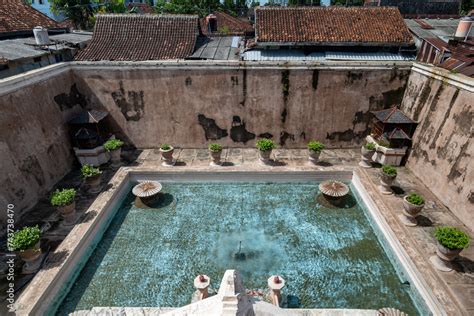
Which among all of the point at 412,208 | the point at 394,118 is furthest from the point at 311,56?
the point at 412,208

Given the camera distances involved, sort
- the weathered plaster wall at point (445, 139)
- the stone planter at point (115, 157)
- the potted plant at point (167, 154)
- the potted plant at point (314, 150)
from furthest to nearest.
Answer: the stone planter at point (115, 157)
the potted plant at point (167, 154)
the potted plant at point (314, 150)
the weathered plaster wall at point (445, 139)

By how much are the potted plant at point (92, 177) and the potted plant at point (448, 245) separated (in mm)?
12209

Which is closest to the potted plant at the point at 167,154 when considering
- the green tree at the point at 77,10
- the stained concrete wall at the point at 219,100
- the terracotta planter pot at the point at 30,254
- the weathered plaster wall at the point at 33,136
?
the stained concrete wall at the point at 219,100

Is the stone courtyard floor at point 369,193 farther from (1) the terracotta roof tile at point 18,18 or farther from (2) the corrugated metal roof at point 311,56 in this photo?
(1) the terracotta roof tile at point 18,18

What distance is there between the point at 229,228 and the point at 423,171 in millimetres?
8817

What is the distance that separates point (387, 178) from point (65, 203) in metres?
12.0

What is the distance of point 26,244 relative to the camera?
817cm

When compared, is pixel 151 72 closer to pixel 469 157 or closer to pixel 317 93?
pixel 317 93

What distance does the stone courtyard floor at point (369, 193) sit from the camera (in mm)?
7988

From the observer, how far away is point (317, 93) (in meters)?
14.9

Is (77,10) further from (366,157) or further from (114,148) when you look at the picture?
(366,157)

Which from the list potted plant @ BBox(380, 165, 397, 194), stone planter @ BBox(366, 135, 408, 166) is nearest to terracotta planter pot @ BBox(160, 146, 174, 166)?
potted plant @ BBox(380, 165, 397, 194)

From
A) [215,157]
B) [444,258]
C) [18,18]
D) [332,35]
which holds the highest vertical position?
[18,18]

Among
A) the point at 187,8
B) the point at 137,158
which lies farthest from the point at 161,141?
the point at 187,8
